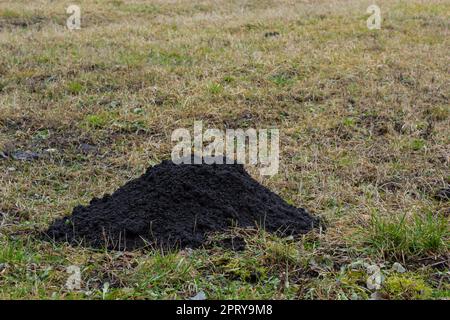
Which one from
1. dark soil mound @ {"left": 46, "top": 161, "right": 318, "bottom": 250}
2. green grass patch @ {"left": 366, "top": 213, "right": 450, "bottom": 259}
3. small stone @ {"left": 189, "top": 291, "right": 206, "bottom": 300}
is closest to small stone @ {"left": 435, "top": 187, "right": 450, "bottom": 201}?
green grass patch @ {"left": 366, "top": 213, "right": 450, "bottom": 259}

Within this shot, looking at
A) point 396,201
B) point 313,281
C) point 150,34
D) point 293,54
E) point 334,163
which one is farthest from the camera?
point 150,34

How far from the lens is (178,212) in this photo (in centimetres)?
441

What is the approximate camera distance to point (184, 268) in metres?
3.83

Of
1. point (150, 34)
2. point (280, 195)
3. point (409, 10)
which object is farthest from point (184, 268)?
point (409, 10)

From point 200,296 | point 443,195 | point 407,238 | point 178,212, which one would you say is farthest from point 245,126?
point 200,296

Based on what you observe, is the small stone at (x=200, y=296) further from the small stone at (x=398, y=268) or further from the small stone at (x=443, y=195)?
the small stone at (x=443, y=195)

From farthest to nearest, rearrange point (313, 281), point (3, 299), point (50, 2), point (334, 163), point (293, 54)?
point (50, 2), point (293, 54), point (334, 163), point (313, 281), point (3, 299)

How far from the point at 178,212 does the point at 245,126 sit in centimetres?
296

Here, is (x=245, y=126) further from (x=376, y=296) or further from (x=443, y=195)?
(x=376, y=296)

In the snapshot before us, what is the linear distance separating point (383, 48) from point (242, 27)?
3.08 meters

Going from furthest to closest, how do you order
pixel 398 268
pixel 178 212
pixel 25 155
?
pixel 25 155, pixel 178 212, pixel 398 268

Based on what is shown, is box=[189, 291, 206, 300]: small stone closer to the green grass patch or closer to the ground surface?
the ground surface

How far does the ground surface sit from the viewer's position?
3.89 metres

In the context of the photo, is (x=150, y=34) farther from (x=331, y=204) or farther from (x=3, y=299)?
(x=3, y=299)
